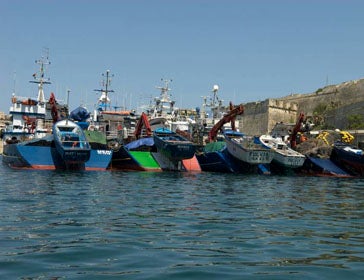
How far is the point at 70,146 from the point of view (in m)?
31.0

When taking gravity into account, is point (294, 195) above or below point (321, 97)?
below

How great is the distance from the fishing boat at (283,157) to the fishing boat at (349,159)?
143 inches

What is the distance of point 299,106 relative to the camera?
7706cm

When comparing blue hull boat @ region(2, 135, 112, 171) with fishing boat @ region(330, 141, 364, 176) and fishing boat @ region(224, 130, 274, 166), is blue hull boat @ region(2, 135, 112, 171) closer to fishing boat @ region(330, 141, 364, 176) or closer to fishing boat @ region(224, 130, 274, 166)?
fishing boat @ region(224, 130, 274, 166)

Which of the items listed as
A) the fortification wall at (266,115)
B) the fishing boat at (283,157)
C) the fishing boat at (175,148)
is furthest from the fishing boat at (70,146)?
the fortification wall at (266,115)

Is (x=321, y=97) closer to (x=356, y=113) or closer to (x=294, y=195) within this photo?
(x=356, y=113)

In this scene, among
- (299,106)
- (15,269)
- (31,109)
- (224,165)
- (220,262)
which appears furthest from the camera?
(299,106)

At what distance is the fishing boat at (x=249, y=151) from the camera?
112 feet

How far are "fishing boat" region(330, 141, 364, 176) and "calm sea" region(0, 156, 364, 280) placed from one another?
67.9ft

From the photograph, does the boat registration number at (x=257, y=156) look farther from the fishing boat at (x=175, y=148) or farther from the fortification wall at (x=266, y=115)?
the fortification wall at (x=266, y=115)

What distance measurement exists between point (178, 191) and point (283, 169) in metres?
18.5

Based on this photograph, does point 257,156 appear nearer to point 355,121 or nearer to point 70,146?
point 70,146

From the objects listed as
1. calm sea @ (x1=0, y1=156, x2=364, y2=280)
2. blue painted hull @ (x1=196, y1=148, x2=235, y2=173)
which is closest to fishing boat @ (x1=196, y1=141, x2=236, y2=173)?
blue painted hull @ (x1=196, y1=148, x2=235, y2=173)

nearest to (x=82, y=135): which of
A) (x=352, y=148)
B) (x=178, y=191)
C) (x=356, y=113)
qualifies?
(x=178, y=191)
